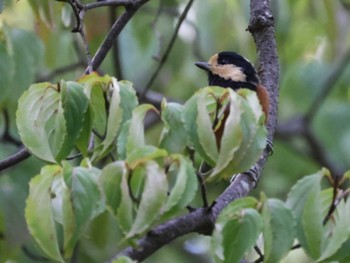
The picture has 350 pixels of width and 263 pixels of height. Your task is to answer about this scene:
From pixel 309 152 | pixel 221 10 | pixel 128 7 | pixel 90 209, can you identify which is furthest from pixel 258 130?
pixel 309 152

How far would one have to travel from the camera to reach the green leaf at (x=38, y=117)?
2.44 metres

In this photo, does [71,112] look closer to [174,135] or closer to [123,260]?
[174,135]

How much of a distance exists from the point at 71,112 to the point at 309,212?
61 centimetres

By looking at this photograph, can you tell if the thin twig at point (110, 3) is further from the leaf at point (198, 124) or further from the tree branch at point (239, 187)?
the leaf at point (198, 124)

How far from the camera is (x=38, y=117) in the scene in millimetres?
2463

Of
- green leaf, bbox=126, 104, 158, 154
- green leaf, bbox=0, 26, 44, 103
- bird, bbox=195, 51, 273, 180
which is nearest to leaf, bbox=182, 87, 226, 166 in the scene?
green leaf, bbox=126, 104, 158, 154

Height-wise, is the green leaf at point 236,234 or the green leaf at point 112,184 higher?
the green leaf at point 112,184

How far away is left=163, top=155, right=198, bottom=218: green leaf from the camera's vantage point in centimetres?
220

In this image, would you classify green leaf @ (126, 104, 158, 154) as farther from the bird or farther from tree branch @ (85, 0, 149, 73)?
the bird

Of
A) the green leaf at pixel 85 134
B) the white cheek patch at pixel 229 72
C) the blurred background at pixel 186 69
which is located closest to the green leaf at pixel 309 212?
the green leaf at pixel 85 134

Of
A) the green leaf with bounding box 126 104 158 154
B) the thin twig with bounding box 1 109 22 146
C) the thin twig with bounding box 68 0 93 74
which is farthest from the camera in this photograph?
the thin twig with bounding box 1 109 22 146

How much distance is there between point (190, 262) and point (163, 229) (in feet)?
15.8

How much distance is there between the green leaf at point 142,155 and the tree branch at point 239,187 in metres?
0.22

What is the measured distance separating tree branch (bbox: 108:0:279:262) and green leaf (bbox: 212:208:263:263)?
0.66ft
